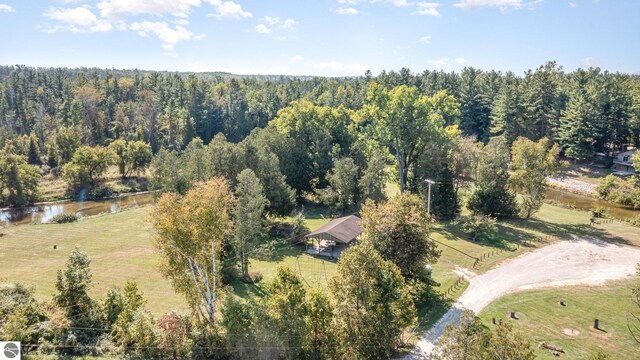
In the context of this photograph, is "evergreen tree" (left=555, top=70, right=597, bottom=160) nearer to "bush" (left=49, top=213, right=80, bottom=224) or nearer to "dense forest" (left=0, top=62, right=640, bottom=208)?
"dense forest" (left=0, top=62, right=640, bottom=208)

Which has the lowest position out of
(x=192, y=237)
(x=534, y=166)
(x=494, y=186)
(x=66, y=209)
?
(x=66, y=209)

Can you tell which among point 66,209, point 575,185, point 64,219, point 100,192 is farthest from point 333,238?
point 575,185

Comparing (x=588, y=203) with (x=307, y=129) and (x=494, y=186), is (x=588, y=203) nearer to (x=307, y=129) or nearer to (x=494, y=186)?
(x=494, y=186)

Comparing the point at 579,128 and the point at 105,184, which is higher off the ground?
the point at 579,128

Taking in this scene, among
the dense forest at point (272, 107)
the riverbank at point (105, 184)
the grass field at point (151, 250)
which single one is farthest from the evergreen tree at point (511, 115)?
the riverbank at point (105, 184)

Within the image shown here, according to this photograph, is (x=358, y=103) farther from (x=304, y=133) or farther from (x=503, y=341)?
(x=503, y=341)

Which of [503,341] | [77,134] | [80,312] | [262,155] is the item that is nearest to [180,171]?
[262,155]
